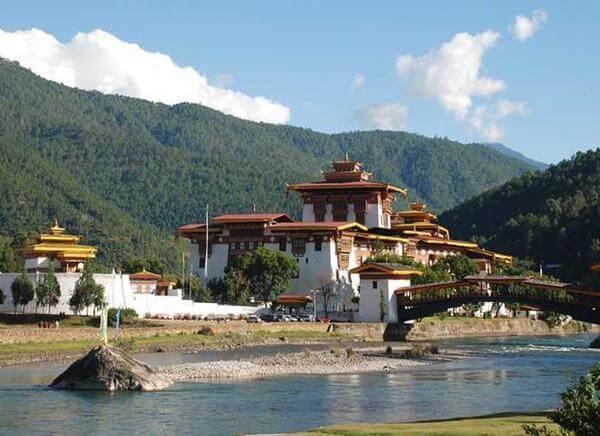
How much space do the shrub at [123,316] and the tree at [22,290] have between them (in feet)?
23.4

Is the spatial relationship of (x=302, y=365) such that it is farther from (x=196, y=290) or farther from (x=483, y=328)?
(x=483, y=328)

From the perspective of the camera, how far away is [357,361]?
238 ft

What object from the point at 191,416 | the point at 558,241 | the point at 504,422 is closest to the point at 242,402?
the point at 191,416

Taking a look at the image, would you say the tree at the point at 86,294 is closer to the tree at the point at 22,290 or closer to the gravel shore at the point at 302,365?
the tree at the point at 22,290

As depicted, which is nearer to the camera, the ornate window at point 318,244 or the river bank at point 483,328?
the river bank at point 483,328

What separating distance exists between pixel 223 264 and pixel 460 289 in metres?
36.3

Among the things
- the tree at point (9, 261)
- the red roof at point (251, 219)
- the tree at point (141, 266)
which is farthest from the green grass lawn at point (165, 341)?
the tree at point (141, 266)

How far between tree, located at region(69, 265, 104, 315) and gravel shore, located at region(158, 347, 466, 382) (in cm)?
2470

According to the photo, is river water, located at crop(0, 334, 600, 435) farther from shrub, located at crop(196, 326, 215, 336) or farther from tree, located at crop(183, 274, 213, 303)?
tree, located at crop(183, 274, 213, 303)

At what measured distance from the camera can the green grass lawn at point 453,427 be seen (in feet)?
116

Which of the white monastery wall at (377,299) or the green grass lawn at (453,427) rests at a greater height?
the white monastery wall at (377,299)

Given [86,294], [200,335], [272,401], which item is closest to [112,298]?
[86,294]

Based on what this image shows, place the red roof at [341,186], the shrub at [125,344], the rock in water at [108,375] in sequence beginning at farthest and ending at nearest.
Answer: the red roof at [341,186], the shrub at [125,344], the rock in water at [108,375]

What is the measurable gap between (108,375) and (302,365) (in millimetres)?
18647
